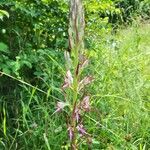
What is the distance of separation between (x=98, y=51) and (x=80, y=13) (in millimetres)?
2631

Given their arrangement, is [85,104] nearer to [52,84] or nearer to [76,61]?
[76,61]

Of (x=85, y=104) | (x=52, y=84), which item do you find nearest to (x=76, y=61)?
(x=85, y=104)

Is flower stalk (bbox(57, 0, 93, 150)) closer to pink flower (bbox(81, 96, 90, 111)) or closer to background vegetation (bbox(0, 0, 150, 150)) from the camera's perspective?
pink flower (bbox(81, 96, 90, 111))

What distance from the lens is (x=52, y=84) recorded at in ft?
9.78

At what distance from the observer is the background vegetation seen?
2.76 meters

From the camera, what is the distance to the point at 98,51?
13.0ft

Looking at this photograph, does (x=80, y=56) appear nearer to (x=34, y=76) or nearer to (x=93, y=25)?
(x=34, y=76)

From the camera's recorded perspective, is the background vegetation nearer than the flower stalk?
No

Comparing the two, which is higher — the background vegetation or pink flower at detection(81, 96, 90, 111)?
pink flower at detection(81, 96, 90, 111)

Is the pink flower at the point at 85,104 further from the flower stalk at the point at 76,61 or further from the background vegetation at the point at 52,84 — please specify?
the background vegetation at the point at 52,84

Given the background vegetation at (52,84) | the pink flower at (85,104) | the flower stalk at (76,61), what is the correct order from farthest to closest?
the background vegetation at (52,84) < the pink flower at (85,104) < the flower stalk at (76,61)

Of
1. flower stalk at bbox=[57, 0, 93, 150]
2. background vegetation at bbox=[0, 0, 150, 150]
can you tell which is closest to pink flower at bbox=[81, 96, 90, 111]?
flower stalk at bbox=[57, 0, 93, 150]

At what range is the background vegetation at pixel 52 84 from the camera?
2758mm

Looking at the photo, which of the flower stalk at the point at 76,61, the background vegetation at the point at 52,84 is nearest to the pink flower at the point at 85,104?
the flower stalk at the point at 76,61
